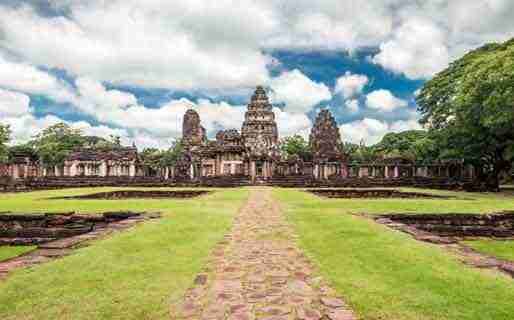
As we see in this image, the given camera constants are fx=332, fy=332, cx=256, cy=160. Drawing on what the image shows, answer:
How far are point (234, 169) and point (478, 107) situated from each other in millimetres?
28340

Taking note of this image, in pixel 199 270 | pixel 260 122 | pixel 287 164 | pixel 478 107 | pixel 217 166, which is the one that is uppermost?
pixel 260 122

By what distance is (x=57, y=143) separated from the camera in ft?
208

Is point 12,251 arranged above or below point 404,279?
below

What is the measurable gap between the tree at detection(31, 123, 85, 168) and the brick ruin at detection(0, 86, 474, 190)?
243 centimetres

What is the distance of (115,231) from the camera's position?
798cm

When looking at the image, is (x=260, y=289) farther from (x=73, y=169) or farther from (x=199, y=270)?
(x=73, y=169)

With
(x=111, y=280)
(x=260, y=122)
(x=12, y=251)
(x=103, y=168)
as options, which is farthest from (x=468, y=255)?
(x=260, y=122)

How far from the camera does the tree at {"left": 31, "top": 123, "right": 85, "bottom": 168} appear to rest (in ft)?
194

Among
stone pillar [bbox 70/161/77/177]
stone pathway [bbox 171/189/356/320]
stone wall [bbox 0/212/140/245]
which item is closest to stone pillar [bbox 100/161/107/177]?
stone pillar [bbox 70/161/77/177]

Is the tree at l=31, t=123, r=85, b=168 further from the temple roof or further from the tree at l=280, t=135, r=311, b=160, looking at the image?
the tree at l=280, t=135, r=311, b=160

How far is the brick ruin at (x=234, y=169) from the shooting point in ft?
120

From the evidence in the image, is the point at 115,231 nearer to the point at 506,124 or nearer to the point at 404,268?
the point at 404,268

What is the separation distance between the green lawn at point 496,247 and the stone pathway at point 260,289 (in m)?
4.43

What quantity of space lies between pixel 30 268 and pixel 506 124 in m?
26.7
